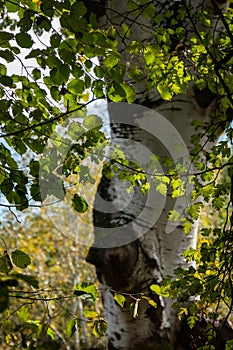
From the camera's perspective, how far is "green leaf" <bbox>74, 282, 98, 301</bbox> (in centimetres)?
109

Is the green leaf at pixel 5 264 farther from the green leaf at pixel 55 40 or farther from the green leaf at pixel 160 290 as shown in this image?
the green leaf at pixel 55 40

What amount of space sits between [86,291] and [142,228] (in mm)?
1015

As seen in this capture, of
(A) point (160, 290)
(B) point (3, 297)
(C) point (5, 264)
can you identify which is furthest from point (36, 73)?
(B) point (3, 297)

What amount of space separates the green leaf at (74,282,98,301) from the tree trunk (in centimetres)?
87

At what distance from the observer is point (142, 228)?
211cm

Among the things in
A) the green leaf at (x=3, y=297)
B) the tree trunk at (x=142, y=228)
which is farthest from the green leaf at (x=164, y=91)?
the green leaf at (x=3, y=297)

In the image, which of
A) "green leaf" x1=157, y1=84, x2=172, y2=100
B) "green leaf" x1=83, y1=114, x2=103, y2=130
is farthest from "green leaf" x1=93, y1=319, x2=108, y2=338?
"green leaf" x1=157, y1=84, x2=172, y2=100

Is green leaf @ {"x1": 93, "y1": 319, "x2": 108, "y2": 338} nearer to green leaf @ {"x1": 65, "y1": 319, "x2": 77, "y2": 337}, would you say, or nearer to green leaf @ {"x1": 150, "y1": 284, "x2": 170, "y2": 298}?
green leaf @ {"x1": 65, "y1": 319, "x2": 77, "y2": 337}

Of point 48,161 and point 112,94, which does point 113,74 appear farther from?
point 48,161

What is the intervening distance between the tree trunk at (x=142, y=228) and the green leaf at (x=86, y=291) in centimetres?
87

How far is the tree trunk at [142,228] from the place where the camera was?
6.70 ft

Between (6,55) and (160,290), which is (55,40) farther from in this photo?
(160,290)

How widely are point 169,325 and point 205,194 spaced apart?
0.72 meters

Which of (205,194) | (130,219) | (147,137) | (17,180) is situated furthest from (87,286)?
(147,137)
